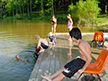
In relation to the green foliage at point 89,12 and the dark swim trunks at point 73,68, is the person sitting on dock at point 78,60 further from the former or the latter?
the green foliage at point 89,12

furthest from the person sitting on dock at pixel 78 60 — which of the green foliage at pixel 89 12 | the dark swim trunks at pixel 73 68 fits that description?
the green foliage at pixel 89 12

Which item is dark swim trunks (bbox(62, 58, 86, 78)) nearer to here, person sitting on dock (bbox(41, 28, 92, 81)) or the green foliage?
person sitting on dock (bbox(41, 28, 92, 81))

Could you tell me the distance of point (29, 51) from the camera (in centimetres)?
957

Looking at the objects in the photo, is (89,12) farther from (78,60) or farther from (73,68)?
(73,68)

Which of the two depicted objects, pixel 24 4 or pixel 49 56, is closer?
pixel 49 56

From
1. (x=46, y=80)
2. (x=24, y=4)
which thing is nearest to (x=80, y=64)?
(x=46, y=80)

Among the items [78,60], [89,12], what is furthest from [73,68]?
[89,12]

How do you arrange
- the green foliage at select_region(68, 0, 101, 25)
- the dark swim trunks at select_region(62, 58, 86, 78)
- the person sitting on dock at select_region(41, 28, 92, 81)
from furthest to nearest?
the green foliage at select_region(68, 0, 101, 25)
the dark swim trunks at select_region(62, 58, 86, 78)
the person sitting on dock at select_region(41, 28, 92, 81)

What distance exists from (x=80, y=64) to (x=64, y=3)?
51.3 m

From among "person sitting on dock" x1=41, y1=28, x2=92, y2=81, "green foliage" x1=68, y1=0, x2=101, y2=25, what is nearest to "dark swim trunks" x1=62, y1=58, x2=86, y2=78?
"person sitting on dock" x1=41, y1=28, x2=92, y2=81

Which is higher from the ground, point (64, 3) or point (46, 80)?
point (64, 3)

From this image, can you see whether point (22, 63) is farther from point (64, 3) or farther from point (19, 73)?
point (64, 3)

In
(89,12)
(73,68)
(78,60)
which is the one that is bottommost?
(73,68)

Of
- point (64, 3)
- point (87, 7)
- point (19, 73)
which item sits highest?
point (64, 3)
